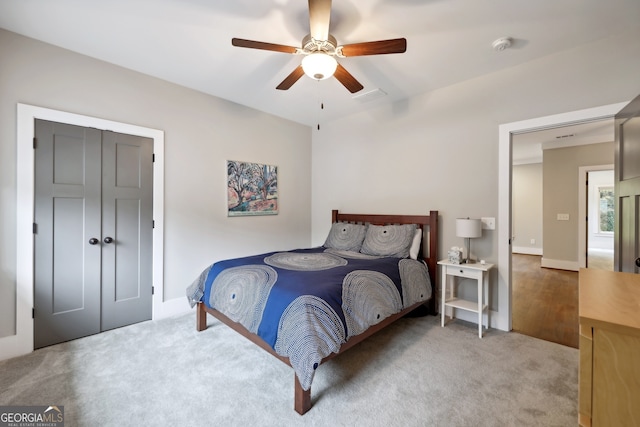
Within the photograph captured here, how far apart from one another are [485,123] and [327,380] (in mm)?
3048

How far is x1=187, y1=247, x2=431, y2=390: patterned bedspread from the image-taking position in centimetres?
173

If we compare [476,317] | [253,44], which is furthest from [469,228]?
[253,44]

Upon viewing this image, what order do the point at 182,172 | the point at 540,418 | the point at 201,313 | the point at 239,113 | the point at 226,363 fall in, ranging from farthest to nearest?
the point at 239,113 → the point at 182,172 → the point at 201,313 → the point at 226,363 → the point at 540,418

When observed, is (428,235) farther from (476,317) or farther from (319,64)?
(319,64)

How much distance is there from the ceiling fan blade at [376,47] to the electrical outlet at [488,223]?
2.06 metres

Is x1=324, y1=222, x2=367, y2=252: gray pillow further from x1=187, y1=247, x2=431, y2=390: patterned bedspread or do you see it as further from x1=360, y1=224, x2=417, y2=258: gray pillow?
x1=187, y1=247, x2=431, y2=390: patterned bedspread

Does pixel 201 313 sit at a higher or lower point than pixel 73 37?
lower

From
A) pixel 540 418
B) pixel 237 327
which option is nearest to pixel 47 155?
pixel 237 327

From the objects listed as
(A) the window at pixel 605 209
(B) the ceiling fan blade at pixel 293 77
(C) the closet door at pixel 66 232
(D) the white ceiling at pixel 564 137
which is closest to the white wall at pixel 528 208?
(D) the white ceiling at pixel 564 137

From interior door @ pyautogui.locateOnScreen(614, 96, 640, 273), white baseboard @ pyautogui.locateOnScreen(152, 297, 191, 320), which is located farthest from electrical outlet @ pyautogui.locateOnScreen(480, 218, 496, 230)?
white baseboard @ pyautogui.locateOnScreen(152, 297, 191, 320)

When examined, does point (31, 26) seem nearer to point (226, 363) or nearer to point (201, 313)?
point (201, 313)

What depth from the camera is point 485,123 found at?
2969 millimetres

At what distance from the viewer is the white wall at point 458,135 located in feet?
7.79

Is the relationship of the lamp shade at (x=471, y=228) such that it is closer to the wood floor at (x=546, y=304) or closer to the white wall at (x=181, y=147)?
the wood floor at (x=546, y=304)
